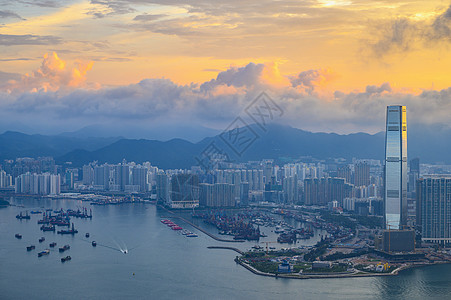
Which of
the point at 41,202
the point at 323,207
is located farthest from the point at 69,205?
the point at 323,207

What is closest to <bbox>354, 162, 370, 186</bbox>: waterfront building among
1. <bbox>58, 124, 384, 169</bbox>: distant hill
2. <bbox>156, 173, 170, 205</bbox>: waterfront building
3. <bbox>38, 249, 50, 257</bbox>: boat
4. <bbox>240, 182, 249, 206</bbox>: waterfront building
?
<bbox>240, 182, 249, 206</bbox>: waterfront building

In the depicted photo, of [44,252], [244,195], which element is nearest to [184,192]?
[244,195]

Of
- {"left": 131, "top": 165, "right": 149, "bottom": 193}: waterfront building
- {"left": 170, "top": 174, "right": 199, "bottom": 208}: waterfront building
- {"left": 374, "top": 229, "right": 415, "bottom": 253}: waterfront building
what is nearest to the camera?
{"left": 374, "top": 229, "right": 415, "bottom": 253}: waterfront building

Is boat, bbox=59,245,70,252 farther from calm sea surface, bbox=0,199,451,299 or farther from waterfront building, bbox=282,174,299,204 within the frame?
waterfront building, bbox=282,174,299,204

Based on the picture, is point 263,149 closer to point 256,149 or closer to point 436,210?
point 256,149

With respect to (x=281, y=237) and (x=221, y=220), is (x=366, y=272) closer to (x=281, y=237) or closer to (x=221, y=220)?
(x=281, y=237)

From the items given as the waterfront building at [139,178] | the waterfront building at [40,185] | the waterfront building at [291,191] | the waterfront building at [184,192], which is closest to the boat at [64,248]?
the waterfront building at [184,192]
